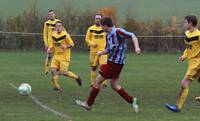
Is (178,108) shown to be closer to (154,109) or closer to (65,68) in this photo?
(154,109)

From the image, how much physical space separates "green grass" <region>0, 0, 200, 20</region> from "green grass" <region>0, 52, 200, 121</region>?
14.3m

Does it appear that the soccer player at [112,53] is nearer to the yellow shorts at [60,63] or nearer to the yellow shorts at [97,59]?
the yellow shorts at [60,63]

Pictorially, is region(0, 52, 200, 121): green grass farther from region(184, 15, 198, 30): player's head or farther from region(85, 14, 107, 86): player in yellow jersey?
region(184, 15, 198, 30): player's head

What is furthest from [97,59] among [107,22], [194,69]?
[107,22]

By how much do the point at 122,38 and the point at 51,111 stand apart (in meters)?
2.13

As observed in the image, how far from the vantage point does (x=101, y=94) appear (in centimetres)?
1498

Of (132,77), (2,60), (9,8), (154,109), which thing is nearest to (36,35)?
(2,60)

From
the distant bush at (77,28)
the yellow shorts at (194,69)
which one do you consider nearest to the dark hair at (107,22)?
the yellow shorts at (194,69)

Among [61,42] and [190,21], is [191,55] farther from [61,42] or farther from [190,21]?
[61,42]

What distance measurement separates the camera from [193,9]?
4519cm

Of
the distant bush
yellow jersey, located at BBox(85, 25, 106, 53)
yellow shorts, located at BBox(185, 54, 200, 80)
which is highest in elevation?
yellow shorts, located at BBox(185, 54, 200, 80)

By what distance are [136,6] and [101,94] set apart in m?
30.7

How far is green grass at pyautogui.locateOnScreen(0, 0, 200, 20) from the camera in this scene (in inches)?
1601

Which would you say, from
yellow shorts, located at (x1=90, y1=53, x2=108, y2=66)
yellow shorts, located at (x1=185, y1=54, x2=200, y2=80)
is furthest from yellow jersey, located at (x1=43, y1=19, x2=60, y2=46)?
yellow shorts, located at (x1=185, y1=54, x2=200, y2=80)
